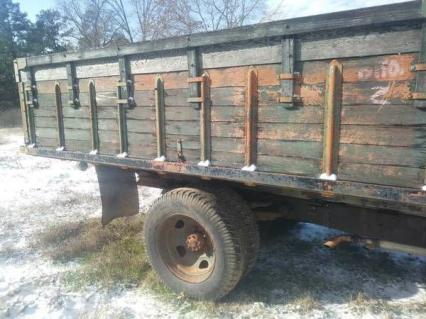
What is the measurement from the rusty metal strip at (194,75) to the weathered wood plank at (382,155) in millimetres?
1134

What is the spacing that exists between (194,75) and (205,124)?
0.36 metres

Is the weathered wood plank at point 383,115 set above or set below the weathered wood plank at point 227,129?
above

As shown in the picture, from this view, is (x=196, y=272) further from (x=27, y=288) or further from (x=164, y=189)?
(x=27, y=288)

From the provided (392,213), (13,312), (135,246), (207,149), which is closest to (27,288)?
(13,312)

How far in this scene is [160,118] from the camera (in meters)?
3.42

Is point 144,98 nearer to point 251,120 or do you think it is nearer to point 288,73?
point 251,120

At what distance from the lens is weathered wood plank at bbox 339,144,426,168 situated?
2.29 meters

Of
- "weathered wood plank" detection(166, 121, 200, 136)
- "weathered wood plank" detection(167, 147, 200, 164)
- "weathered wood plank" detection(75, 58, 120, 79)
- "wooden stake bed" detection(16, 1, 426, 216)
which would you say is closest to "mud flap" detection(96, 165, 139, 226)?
"wooden stake bed" detection(16, 1, 426, 216)

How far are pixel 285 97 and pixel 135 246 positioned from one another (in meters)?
2.77

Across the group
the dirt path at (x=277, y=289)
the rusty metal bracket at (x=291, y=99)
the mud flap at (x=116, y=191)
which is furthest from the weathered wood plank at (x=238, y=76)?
the mud flap at (x=116, y=191)

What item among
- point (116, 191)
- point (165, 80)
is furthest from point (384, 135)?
point (116, 191)

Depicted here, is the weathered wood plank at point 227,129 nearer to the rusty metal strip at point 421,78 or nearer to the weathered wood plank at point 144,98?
the weathered wood plank at point 144,98

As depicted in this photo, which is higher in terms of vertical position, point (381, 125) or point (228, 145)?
point (381, 125)

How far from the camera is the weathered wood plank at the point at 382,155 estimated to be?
2.29 metres
